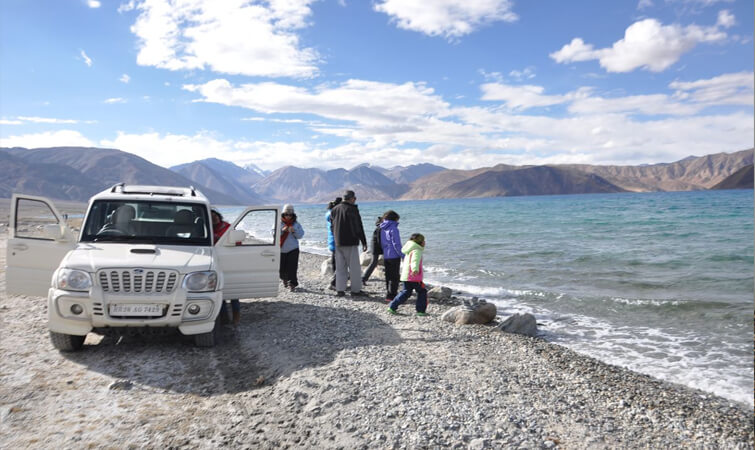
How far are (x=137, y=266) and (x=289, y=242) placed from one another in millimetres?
5258

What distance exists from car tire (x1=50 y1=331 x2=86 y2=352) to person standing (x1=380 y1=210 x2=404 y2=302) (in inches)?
237

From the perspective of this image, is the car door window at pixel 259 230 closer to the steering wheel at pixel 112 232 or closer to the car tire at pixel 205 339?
the car tire at pixel 205 339

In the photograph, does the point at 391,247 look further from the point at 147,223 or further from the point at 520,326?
the point at 147,223

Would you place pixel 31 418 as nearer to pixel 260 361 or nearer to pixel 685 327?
pixel 260 361

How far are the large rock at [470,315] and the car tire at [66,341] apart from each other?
21.1 ft

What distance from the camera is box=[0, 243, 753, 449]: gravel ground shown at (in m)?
4.30

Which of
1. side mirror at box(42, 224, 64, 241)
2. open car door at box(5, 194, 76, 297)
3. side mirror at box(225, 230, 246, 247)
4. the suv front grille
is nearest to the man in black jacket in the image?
side mirror at box(225, 230, 246, 247)

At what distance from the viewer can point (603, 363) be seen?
764cm

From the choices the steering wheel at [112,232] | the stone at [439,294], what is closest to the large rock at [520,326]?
the stone at [439,294]

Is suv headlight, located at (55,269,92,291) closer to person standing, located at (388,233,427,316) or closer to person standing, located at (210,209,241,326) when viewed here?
person standing, located at (210,209,241,326)

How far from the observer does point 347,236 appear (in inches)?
399

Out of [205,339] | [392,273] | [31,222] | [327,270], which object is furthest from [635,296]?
[31,222]

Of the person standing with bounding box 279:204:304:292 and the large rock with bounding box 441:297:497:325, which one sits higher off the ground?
the person standing with bounding box 279:204:304:292

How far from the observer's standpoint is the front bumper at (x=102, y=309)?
18.6 ft
